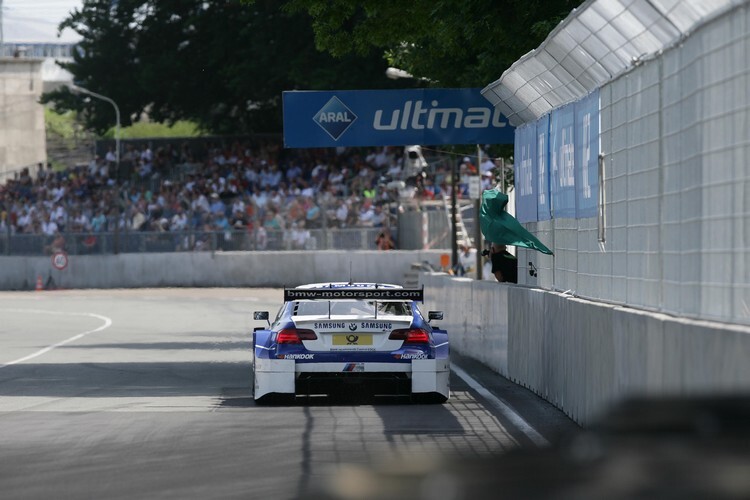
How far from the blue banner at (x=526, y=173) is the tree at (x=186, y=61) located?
46988mm

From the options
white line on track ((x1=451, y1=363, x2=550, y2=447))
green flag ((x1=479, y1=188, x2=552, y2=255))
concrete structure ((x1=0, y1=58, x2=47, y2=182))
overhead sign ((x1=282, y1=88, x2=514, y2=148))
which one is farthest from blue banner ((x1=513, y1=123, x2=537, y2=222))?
concrete structure ((x1=0, y1=58, x2=47, y2=182))

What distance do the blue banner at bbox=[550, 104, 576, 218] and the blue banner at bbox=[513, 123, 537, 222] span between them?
5.33 ft

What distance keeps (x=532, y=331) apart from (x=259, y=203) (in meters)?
37.8

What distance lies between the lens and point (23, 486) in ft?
33.3

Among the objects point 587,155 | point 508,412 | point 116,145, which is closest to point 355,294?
point 508,412

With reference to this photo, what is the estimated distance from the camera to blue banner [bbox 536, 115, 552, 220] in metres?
18.2

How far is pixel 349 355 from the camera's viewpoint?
15.3 metres

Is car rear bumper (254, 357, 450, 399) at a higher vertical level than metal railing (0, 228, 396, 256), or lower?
lower

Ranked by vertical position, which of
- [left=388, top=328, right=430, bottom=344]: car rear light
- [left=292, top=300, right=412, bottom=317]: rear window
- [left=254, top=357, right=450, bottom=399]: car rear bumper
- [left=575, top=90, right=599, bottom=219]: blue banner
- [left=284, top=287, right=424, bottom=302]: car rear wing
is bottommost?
[left=254, top=357, right=450, bottom=399]: car rear bumper

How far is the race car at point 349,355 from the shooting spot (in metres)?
15.4

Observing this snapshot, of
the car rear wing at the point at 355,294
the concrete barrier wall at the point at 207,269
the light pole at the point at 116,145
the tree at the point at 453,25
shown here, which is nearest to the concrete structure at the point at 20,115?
the light pole at the point at 116,145

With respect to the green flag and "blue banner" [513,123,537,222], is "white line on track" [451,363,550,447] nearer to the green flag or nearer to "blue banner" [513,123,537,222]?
the green flag

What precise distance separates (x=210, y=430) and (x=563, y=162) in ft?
16.8

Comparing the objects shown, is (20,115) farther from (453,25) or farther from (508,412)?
(508,412)
